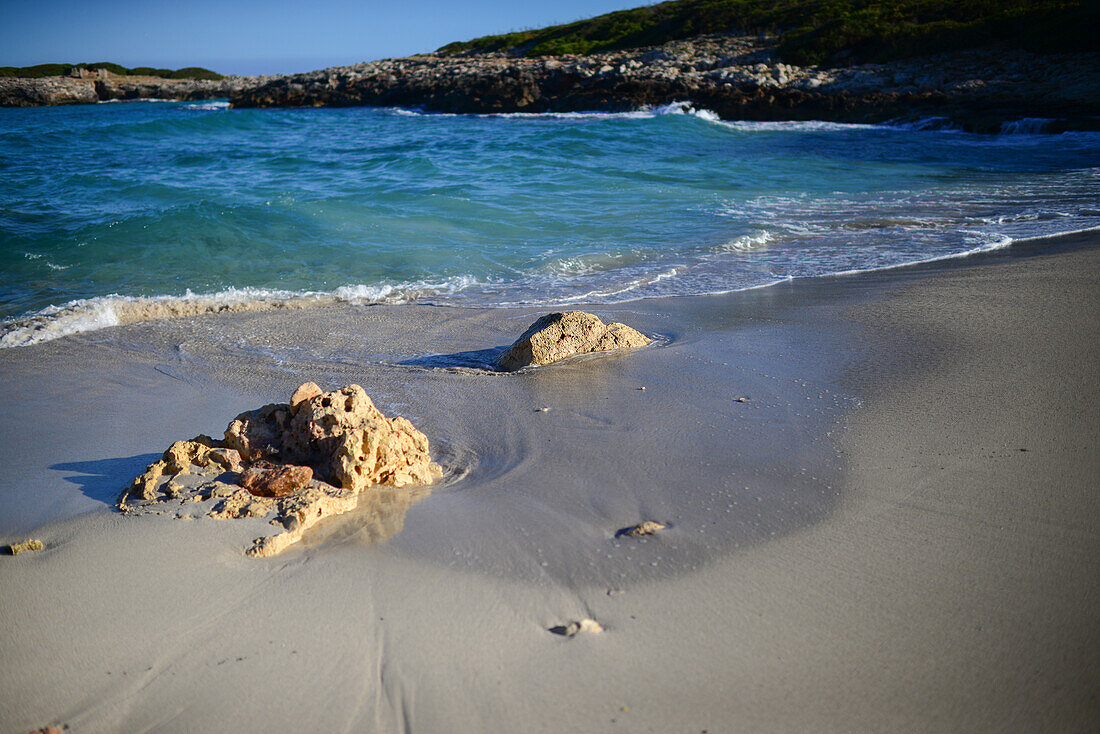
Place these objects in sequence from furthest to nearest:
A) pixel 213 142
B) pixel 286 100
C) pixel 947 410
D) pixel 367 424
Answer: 1. pixel 286 100
2. pixel 213 142
3. pixel 947 410
4. pixel 367 424

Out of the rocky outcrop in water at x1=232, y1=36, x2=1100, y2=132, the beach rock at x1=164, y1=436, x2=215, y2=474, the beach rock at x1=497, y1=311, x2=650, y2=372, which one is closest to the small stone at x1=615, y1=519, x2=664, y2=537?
the beach rock at x1=164, y1=436, x2=215, y2=474

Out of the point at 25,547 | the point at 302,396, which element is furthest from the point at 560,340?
the point at 25,547

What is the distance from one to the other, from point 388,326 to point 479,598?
3.58m

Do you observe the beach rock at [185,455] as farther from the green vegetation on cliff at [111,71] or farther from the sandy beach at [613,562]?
the green vegetation on cliff at [111,71]

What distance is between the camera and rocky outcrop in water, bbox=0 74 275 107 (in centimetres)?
4956

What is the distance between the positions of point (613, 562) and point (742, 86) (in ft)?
96.2

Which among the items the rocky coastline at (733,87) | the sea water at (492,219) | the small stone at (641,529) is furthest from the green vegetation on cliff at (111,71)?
the small stone at (641,529)

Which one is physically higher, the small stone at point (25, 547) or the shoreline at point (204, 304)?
the shoreline at point (204, 304)

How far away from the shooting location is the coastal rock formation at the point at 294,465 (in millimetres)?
2607

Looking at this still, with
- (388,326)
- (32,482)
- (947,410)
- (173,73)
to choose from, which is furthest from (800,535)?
(173,73)

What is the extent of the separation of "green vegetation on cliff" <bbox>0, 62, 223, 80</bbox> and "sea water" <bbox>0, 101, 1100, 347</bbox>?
188 ft

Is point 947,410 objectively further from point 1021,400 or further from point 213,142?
point 213,142

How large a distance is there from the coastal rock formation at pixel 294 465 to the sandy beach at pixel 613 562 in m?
0.11

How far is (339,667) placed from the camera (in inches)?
76.1
